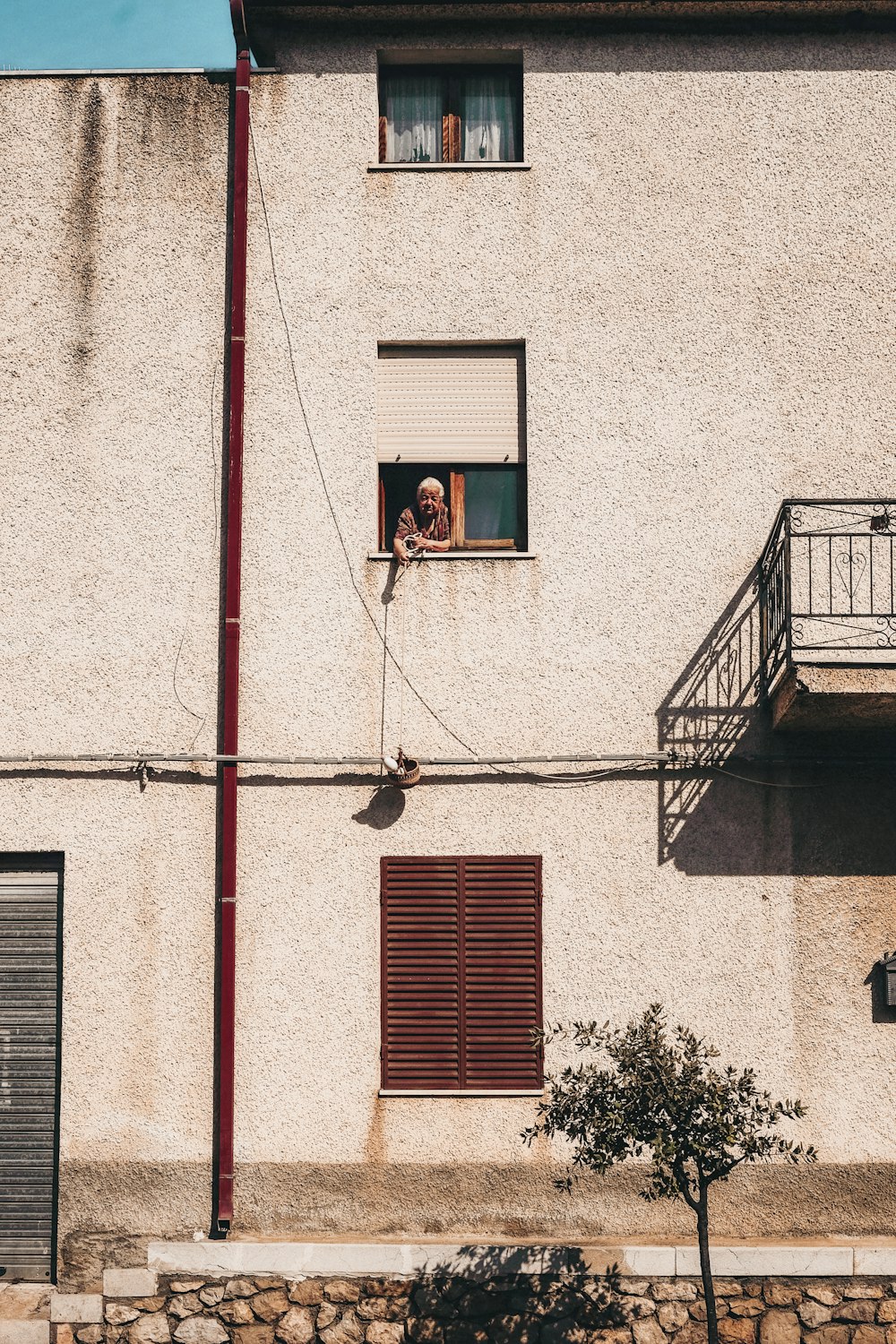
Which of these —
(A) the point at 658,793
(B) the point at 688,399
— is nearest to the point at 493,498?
(B) the point at 688,399

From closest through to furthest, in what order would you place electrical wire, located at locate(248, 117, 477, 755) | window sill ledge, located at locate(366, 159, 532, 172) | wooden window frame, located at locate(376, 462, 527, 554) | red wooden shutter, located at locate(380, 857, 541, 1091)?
red wooden shutter, located at locate(380, 857, 541, 1091)
electrical wire, located at locate(248, 117, 477, 755)
wooden window frame, located at locate(376, 462, 527, 554)
window sill ledge, located at locate(366, 159, 532, 172)

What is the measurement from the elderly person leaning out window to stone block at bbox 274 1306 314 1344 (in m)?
5.53

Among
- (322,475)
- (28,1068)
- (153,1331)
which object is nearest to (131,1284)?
(153,1331)

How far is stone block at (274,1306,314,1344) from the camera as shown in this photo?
9.84 m

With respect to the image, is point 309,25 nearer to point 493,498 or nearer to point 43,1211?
point 493,498

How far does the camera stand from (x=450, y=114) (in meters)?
11.6

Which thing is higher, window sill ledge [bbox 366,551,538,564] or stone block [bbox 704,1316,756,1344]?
window sill ledge [bbox 366,551,538,564]

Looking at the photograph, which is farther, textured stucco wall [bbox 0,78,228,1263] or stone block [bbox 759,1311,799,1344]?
textured stucco wall [bbox 0,78,228,1263]

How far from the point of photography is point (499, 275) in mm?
11062

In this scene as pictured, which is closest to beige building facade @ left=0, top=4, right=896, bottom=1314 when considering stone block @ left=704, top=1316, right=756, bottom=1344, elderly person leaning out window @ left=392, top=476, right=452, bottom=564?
elderly person leaning out window @ left=392, top=476, right=452, bottom=564

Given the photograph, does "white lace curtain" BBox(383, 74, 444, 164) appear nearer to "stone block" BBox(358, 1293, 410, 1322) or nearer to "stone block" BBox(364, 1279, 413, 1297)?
"stone block" BBox(364, 1279, 413, 1297)

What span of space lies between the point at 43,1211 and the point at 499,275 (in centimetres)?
787

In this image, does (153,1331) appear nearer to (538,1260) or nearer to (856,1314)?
(538,1260)

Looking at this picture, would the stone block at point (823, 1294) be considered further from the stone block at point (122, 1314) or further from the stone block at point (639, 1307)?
the stone block at point (122, 1314)
